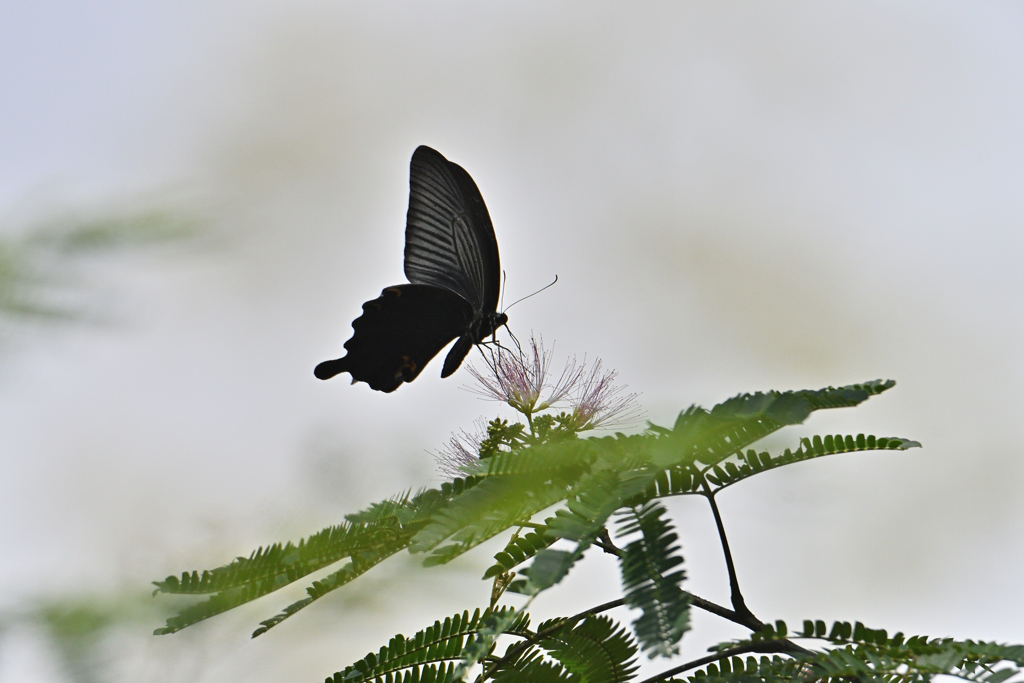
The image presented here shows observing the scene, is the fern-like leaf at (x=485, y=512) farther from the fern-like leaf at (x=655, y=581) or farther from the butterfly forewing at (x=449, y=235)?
the butterfly forewing at (x=449, y=235)

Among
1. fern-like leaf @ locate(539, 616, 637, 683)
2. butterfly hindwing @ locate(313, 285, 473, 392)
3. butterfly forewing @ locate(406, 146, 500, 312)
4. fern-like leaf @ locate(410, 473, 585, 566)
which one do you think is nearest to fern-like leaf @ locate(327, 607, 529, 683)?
fern-like leaf @ locate(539, 616, 637, 683)

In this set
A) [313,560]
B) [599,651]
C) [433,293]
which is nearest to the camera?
[313,560]

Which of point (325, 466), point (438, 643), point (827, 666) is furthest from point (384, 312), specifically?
point (827, 666)

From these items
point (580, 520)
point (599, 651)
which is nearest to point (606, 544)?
point (599, 651)

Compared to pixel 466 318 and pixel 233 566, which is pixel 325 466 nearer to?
pixel 233 566

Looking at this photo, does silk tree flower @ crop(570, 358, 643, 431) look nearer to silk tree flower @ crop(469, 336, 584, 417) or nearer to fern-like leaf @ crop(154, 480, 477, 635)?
silk tree flower @ crop(469, 336, 584, 417)

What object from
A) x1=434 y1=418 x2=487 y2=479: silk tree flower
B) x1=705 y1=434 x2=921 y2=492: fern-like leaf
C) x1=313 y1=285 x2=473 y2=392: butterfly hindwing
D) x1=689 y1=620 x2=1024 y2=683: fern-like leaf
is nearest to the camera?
x1=689 y1=620 x2=1024 y2=683: fern-like leaf

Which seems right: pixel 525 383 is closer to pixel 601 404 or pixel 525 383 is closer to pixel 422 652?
pixel 601 404
